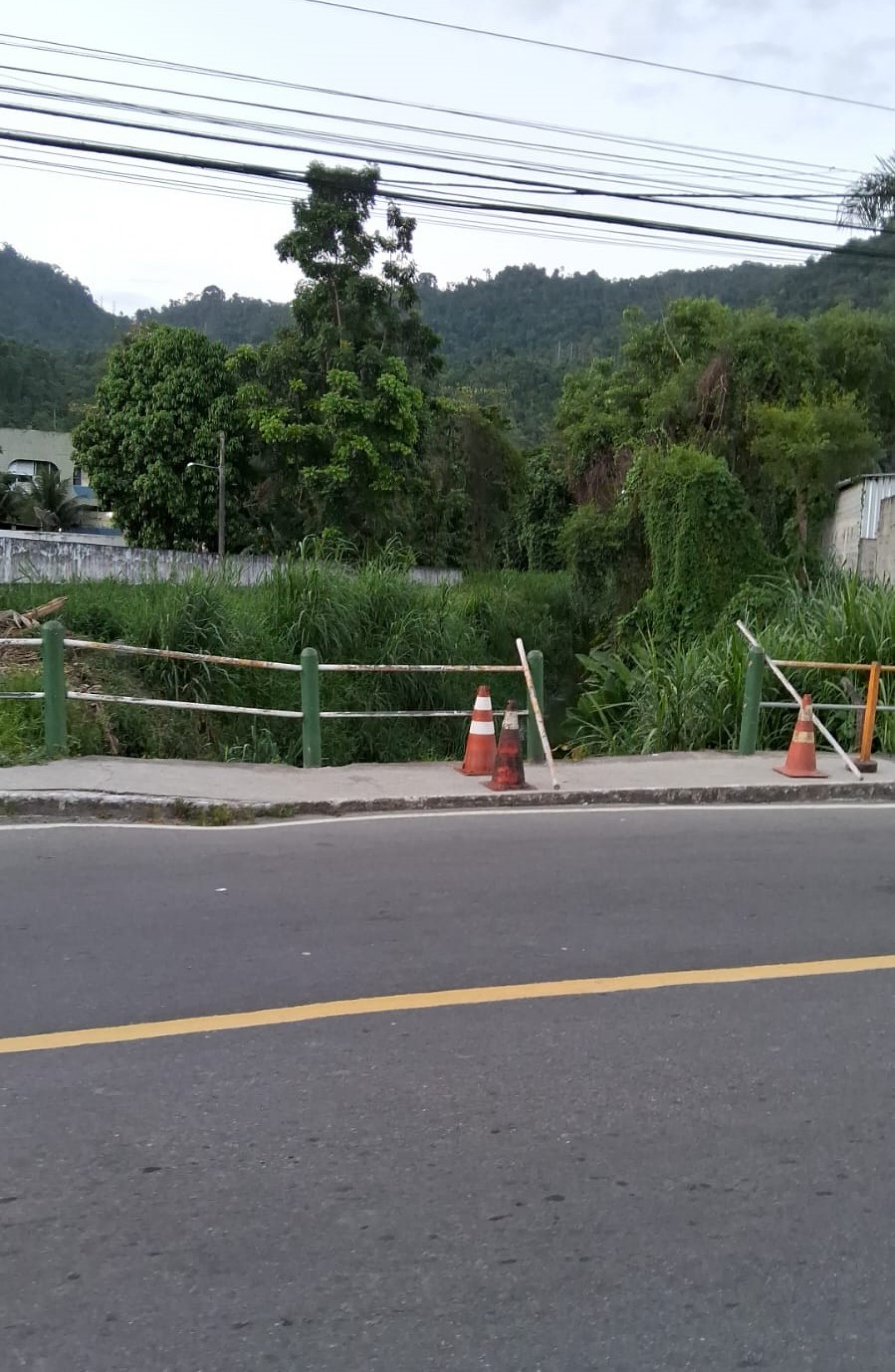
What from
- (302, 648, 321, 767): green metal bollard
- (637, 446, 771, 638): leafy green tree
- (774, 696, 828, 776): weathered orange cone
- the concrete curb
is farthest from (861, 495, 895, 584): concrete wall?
(302, 648, 321, 767): green metal bollard

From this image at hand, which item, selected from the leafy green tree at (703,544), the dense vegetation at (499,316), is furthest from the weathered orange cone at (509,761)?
the dense vegetation at (499,316)

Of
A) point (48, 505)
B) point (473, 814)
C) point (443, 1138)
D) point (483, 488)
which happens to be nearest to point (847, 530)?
point (473, 814)

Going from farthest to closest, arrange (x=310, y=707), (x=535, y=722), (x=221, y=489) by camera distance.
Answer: (x=221, y=489), (x=535, y=722), (x=310, y=707)

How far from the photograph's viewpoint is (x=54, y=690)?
945 centimetres

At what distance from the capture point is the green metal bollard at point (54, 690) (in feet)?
30.6

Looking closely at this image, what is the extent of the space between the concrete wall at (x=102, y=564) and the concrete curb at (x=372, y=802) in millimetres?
6712

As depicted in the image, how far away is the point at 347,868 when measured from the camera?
6773 millimetres

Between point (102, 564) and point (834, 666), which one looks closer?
point (834, 666)

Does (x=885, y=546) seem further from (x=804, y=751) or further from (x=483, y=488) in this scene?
(x=483, y=488)

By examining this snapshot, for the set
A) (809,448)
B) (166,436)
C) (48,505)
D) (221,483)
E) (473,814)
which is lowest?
(473,814)

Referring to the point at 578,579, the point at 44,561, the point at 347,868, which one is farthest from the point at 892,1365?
the point at 578,579

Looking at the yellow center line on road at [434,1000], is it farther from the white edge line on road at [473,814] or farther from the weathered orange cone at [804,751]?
the weathered orange cone at [804,751]

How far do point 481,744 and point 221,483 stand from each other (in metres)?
25.2

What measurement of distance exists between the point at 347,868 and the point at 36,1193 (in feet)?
11.9
